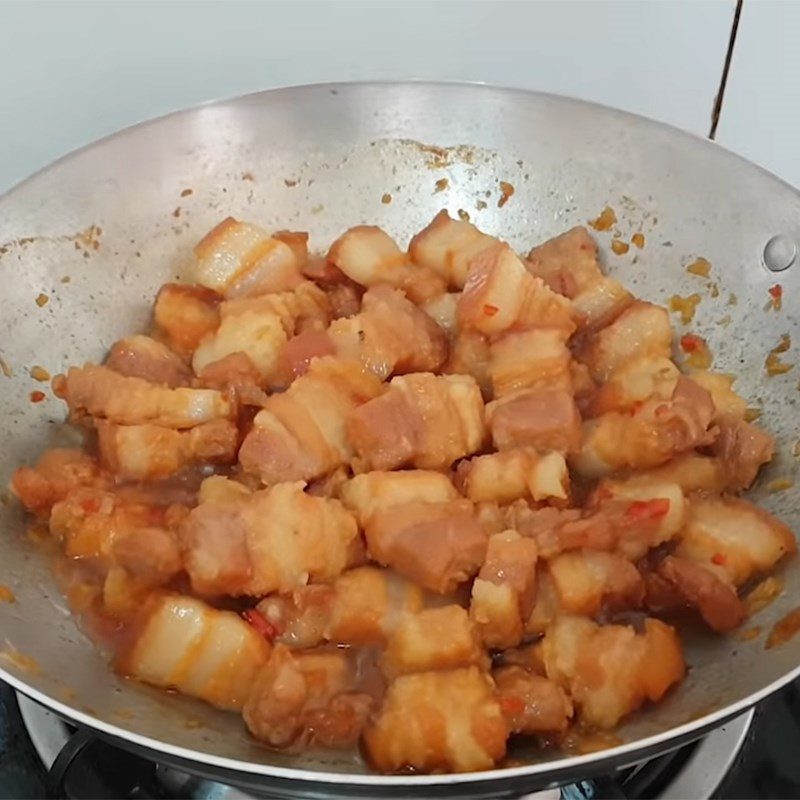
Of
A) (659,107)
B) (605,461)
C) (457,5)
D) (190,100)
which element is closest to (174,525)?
(605,461)

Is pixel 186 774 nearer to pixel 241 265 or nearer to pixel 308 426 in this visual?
pixel 308 426

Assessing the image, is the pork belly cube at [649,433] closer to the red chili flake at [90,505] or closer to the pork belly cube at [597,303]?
the pork belly cube at [597,303]

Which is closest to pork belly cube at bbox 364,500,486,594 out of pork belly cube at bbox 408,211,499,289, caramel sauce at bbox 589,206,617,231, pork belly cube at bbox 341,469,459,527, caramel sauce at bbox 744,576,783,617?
pork belly cube at bbox 341,469,459,527

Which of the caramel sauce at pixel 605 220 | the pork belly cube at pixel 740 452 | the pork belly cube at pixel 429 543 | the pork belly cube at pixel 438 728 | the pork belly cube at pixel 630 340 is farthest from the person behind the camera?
the caramel sauce at pixel 605 220

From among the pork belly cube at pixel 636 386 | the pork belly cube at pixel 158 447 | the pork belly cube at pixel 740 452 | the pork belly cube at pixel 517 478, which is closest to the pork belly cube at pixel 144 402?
the pork belly cube at pixel 158 447

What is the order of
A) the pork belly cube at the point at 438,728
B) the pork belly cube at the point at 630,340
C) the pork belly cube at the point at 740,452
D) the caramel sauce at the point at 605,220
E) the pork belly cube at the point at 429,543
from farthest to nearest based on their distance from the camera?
the caramel sauce at the point at 605,220
the pork belly cube at the point at 630,340
the pork belly cube at the point at 740,452
the pork belly cube at the point at 429,543
the pork belly cube at the point at 438,728

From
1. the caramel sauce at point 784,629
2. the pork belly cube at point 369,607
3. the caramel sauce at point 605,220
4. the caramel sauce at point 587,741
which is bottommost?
the caramel sauce at point 587,741
